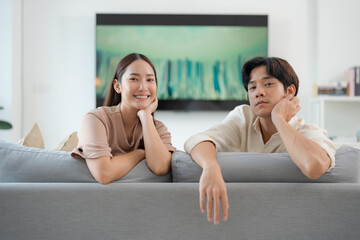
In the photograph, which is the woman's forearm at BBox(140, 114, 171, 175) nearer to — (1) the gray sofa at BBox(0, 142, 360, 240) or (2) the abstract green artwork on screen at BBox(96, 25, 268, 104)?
(1) the gray sofa at BBox(0, 142, 360, 240)

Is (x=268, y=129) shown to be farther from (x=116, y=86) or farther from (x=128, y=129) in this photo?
(x=116, y=86)

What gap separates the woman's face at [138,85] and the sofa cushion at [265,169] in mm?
492

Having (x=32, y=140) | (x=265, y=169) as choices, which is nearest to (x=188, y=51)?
(x=32, y=140)

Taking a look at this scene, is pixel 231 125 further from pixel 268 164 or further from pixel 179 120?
pixel 179 120

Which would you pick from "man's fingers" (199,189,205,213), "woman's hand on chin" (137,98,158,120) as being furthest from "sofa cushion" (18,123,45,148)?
"man's fingers" (199,189,205,213)

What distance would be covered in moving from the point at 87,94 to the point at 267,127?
3.01 meters

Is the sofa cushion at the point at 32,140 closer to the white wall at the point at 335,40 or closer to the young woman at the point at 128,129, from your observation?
the young woman at the point at 128,129

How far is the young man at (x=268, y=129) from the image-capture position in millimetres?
1047

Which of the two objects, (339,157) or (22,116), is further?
(22,116)

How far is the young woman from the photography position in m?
1.12

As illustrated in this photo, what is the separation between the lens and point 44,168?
1.06 metres

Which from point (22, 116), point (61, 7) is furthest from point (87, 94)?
point (61, 7)

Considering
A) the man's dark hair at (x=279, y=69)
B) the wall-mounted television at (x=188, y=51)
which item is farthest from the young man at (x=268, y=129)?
the wall-mounted television at (x=188, y=51)

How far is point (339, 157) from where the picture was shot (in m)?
1.08
